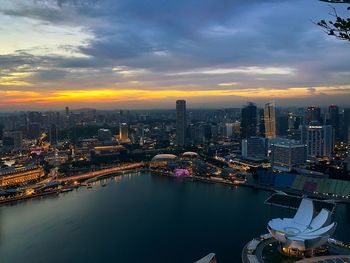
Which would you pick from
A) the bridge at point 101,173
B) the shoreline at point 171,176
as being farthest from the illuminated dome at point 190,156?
the shoreline at point 171,176

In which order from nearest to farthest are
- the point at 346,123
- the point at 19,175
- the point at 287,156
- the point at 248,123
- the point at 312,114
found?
1. the point at 19,175
2. the point at 287,156
3. the point at 346,123
4. the point at 248,123
5. the point at 312,114

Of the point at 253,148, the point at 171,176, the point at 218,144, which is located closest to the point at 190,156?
the point at 253,148

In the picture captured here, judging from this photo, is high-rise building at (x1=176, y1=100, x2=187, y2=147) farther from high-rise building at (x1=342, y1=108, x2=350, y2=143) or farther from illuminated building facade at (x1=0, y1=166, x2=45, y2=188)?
illuminated building facade at (x1=0, y1=166, x2=45, y2=188)

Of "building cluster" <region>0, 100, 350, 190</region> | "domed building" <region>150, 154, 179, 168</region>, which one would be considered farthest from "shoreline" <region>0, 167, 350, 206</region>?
"building cluster" <region>0, 100, 350, 190</region>

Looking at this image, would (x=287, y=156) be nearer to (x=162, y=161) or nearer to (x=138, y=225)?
(x=162, y=161)

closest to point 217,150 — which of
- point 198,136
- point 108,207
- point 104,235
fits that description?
point 198,136

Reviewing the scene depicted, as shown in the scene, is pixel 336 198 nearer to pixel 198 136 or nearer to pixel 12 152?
pixel 198 136

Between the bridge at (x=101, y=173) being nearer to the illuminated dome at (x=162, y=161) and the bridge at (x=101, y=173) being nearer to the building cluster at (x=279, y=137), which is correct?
the illuminated dome at (x=162, y=161)
